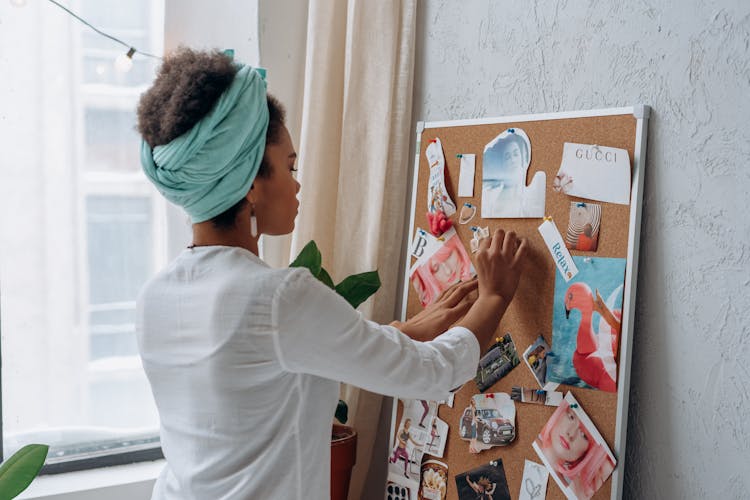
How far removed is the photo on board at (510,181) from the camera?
64.1 inches

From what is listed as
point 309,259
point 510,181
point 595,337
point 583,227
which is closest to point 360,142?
point 309,259

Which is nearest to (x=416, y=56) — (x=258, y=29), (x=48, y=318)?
(x=258, y=29)

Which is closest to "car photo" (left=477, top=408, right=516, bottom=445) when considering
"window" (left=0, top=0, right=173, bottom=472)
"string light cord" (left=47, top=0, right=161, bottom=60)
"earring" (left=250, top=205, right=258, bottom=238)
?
"earring" (left=250, top=205, right=258, bottom=238)

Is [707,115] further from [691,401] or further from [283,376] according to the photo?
[283,376]

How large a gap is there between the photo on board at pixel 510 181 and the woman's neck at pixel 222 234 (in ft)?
2.05

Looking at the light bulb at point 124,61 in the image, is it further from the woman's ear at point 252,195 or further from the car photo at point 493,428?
the car photo at point 493,428

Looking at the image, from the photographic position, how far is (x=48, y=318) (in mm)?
2156

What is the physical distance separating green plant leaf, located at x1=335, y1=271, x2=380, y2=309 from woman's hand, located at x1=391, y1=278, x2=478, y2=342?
0.21 m

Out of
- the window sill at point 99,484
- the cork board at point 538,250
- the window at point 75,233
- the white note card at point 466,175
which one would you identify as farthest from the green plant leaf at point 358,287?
the window sill at point 99,484

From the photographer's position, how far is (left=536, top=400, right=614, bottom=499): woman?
1500mm

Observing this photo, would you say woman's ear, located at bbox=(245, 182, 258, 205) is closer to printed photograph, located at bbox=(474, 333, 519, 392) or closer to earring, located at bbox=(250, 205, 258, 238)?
earring, located at bbox=(250, 205, 258, 238)

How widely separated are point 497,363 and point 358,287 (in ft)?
1.30

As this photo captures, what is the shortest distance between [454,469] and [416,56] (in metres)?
1.09

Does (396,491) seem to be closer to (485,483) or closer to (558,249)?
(485,483)
